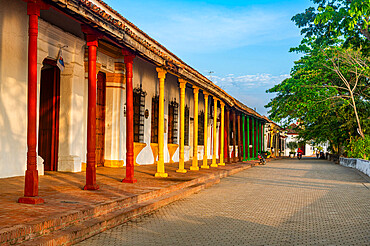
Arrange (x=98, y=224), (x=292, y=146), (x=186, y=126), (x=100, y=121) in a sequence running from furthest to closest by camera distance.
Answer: (x=292, y=146), (x=186, y=126), (x=100, y=121), (x=98, y=224)

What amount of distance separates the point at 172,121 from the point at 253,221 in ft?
42.6

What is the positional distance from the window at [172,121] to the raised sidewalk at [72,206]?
9030 millimetres

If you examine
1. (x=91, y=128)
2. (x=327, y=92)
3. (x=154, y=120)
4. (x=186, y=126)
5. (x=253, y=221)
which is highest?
(x=327, y=92)

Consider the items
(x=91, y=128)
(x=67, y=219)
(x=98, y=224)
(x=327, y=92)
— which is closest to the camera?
(x=67, y=219)

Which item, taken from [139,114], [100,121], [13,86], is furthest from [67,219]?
[139,114]

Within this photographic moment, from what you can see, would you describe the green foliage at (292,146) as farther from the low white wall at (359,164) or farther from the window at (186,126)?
the window at (186,126)

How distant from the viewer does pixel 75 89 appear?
439 inches

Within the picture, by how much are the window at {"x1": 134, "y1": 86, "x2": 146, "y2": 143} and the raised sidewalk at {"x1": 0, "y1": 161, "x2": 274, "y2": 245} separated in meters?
5.42

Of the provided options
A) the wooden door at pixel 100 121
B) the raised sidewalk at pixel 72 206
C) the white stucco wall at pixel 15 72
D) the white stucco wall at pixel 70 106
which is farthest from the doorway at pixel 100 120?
the raised sidewalk at pixel 72 206

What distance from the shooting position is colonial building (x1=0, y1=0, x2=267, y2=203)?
666cm

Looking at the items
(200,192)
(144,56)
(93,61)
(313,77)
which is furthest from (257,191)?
(313,77)

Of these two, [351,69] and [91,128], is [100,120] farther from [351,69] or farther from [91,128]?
[351,69]

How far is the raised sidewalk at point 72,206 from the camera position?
4.54 m

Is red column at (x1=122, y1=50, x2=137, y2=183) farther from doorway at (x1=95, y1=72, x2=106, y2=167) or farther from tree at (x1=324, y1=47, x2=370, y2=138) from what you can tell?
tree at (x1=324, y1=47, x2=370, y2=138)
